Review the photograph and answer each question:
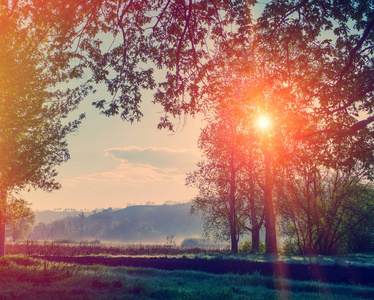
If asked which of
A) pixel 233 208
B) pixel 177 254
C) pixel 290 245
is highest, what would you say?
pixel 233 208

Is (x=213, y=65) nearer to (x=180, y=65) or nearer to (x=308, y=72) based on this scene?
(x=180, y=65)

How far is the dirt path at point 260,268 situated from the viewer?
1800cm

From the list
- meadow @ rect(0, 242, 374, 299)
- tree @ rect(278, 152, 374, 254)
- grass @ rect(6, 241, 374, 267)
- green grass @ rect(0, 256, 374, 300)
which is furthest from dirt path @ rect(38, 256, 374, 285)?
tree @ rect(278, 152, 374, 254)

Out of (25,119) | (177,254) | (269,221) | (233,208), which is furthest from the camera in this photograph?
(233,208)

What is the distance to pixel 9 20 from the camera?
10.7 metres

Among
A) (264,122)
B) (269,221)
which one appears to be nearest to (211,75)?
(264,122)

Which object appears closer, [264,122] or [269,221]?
[264,122]

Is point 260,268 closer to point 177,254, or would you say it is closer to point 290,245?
point 177,254

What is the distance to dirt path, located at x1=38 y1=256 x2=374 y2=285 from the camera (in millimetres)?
17998

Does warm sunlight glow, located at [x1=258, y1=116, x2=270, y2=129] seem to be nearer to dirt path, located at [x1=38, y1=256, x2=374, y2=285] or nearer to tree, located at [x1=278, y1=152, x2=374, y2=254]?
dirt path, located at [x1=38, y1=256, x2=374, y2=285]

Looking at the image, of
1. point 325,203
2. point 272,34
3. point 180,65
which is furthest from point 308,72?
point 325,203

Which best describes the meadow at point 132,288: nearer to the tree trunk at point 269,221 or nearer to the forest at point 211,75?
the forest at point 211,75

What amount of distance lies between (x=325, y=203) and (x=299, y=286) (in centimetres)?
1821

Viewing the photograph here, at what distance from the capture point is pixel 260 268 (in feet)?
65.7
